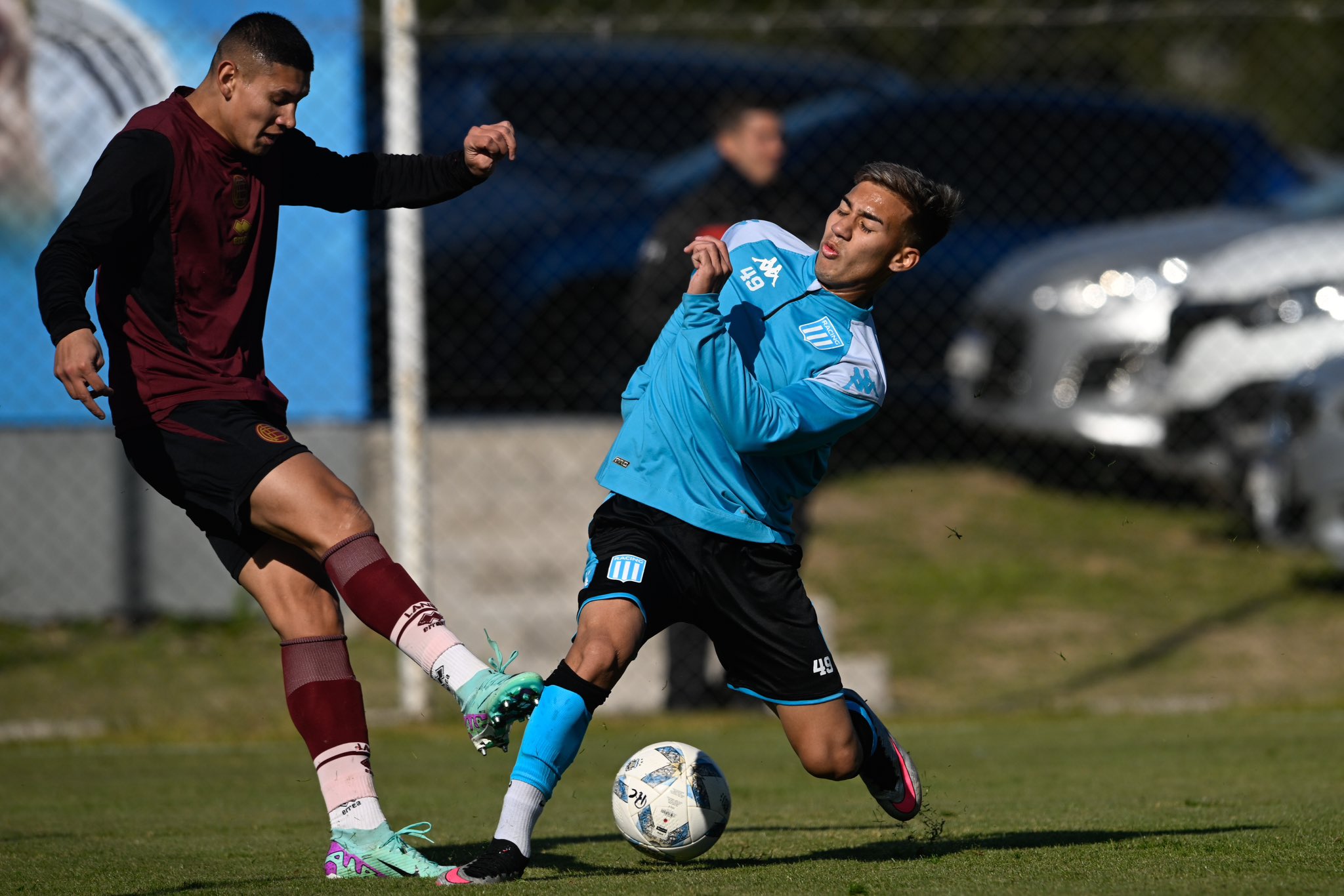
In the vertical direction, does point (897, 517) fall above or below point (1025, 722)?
above

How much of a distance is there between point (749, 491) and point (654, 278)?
10.6 ft

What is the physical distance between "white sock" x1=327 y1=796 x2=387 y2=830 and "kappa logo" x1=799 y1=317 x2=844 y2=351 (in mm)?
1524

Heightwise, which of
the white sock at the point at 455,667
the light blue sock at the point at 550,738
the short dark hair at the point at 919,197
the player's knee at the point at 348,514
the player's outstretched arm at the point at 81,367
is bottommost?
the light blue sock at the point at 550,738

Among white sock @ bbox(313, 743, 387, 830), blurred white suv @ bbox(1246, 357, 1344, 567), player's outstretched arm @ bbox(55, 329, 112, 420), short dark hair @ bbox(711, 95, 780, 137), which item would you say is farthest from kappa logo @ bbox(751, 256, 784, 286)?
blurred white suv @ bbox(1246, 357, 1344, 567)

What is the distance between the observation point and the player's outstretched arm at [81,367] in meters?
3.48

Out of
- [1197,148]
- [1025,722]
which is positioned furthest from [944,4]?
[1025,722]

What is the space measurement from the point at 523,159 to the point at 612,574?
21.1 feet

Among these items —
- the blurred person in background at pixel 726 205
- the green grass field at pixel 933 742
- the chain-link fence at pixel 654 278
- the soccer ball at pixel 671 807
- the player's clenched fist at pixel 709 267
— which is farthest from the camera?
the chain-link fence at pixel 654 278

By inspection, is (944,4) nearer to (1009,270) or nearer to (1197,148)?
(1197,148)

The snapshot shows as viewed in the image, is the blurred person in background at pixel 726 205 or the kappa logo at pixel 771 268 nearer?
the kappa logo at pixel 771 268

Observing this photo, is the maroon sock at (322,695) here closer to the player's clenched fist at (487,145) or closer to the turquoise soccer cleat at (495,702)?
the turquoise soccer cleat at (495,702)

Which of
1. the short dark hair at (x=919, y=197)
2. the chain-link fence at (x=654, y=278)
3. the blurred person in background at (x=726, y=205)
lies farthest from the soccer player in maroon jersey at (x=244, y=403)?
the chain-link fence at (x=654, y=278)

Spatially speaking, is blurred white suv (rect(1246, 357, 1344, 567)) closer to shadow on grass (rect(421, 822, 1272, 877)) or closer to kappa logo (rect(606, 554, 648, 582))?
shadow on grass (rect(421, 822, 1272, 877))

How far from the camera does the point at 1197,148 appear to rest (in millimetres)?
11391
